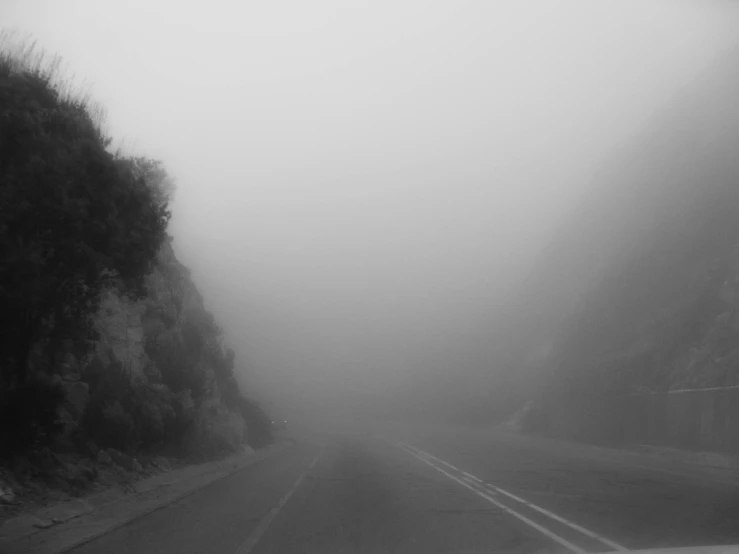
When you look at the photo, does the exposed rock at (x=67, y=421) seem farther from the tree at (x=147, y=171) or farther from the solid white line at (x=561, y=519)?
the solid white line at (x=561, y=519)

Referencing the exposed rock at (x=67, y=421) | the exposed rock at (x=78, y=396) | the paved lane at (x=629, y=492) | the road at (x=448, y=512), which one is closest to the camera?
the road at (x=448, y=512)

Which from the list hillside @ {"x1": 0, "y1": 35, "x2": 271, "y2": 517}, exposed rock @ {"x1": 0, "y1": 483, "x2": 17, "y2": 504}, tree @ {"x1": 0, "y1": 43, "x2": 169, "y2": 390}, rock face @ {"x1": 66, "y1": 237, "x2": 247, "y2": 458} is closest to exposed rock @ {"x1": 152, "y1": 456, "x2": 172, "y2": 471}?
hillside @ {"x1": 0, "y1": 35, "x2": 271, "y2": 517}

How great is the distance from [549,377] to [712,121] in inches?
866

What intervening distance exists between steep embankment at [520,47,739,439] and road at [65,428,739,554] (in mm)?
10415

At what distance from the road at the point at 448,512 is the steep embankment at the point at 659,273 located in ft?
34.2

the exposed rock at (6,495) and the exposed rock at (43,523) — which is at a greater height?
the exposed rock at (6,495)

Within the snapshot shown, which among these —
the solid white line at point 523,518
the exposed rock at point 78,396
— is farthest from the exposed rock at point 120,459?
the solid white line at point 523,518

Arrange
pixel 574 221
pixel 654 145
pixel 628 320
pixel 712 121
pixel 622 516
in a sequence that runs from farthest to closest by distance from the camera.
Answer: pixel 574 221 < pixel 654 145 < pixel 712 121 < pixel 628 320 < pixel 622 516

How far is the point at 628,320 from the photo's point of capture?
156 feet

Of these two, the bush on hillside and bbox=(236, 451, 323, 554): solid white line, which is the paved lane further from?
the bush on hillside

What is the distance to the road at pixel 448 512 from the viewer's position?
11.3m

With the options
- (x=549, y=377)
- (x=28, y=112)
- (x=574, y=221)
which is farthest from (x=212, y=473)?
(x=574, y=221)

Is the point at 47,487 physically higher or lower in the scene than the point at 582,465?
lower

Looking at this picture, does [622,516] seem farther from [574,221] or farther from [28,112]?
[574,221]
